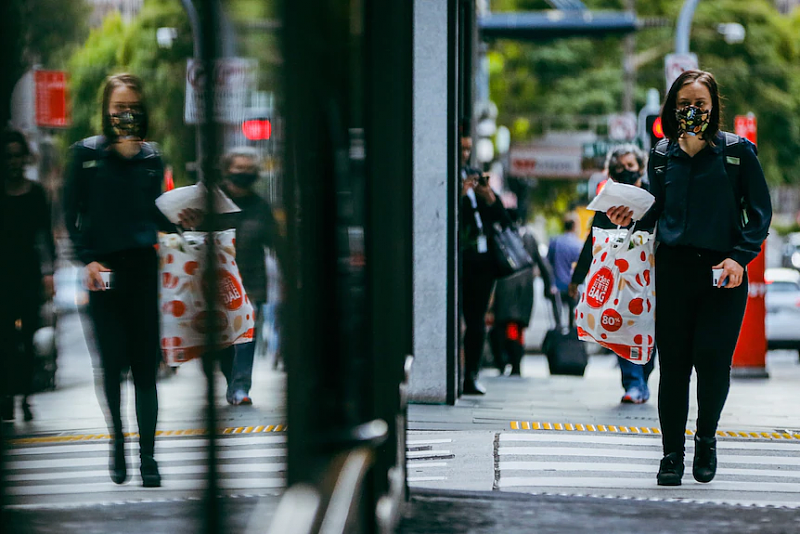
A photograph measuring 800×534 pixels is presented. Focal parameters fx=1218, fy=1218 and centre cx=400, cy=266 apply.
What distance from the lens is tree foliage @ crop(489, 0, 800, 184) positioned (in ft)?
123

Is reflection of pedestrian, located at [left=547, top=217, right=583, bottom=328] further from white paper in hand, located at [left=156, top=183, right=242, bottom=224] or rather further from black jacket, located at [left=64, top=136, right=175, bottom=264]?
white paper in hand, located at [left=156, top=183, right=242, bottom=224]

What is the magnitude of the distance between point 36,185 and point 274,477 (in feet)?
2.17

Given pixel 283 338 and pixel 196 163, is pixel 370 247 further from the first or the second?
pixel 196 163

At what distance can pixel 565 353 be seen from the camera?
33.8ft

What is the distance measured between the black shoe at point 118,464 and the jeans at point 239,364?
0.17 m

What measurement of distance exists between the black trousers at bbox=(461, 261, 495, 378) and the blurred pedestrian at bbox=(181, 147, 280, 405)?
6.73 metres

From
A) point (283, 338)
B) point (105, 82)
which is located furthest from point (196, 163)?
point (283, 338)

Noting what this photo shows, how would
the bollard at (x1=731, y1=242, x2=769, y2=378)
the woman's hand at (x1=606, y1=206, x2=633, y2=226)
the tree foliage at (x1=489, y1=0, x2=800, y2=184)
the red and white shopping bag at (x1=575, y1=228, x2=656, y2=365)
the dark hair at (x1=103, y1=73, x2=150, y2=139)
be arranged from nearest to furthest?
1. the dark hair at (x1=103, y1=73, x2=150, y2=139)
2. the woman's hand at (x1=606, y1=206, x2=633, y2=226)
3. the red and white shopping bag at (x1=575, y1=228, x2=656, y2=365)
4. the bollard at (x1=731, y1=242, x2=769, y2=378)
5. the tree foliage at (x1=489, y1=0, x2=800, y2=184)

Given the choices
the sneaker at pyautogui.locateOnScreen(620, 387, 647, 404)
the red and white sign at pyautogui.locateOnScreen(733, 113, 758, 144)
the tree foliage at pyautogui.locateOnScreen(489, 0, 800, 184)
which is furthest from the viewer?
the tree foliage at pyautogui.locateOnScreen(489, 0, 800, 184)

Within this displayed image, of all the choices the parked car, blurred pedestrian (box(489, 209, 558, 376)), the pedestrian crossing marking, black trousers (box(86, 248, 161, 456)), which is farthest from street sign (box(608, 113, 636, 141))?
black trousers (box(86, 248, 161, 456))

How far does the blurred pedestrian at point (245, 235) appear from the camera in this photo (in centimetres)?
168

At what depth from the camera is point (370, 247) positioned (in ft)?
10.6

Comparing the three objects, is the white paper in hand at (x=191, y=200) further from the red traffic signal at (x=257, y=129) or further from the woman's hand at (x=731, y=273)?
the woman's hand at (x=731, y=273)

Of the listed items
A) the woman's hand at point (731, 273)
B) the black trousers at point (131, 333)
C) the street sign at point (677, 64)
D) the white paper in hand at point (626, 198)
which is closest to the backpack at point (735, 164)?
the woman's hand at point (731, 273)
